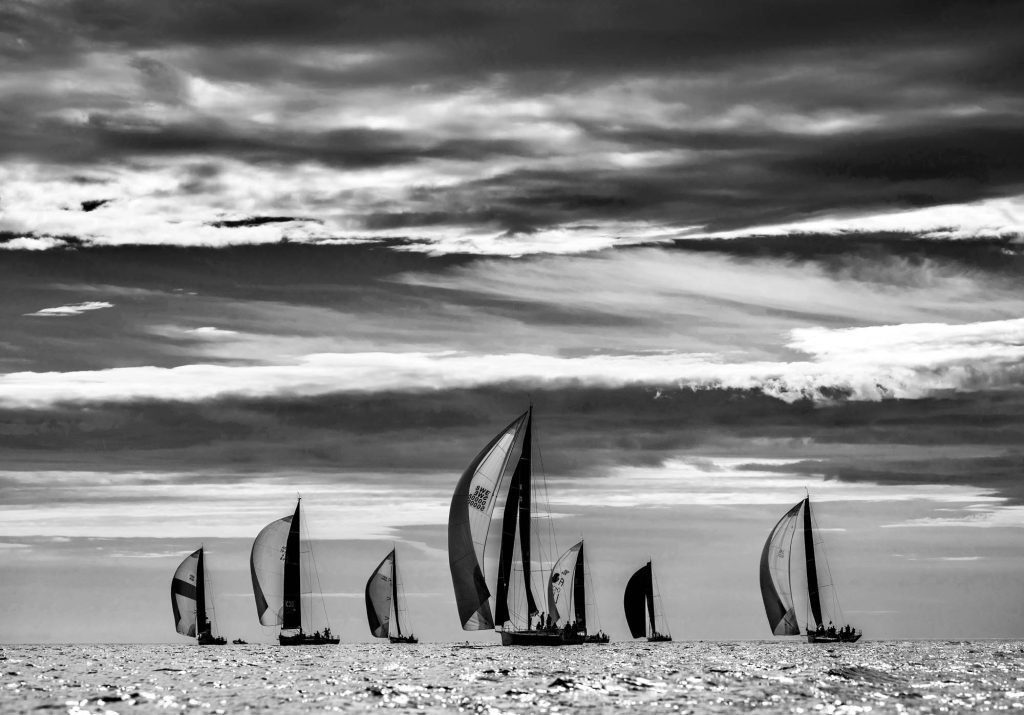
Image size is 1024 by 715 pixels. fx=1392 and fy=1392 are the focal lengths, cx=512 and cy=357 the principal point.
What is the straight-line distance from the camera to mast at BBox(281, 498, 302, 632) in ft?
426

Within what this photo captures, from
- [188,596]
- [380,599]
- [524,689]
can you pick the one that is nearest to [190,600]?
[188,596]

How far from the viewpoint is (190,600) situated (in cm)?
14788

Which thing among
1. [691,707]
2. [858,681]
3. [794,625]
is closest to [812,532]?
[794,625]

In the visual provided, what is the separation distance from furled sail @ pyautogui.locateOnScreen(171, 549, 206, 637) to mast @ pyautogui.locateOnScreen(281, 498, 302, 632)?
54.5 ft

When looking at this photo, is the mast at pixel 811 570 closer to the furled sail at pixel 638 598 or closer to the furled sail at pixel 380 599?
the furled sail at pixel 638 598

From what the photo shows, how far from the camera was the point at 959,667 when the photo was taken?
87.1 metres

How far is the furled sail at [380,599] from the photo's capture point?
15112 cm

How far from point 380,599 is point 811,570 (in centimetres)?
4945

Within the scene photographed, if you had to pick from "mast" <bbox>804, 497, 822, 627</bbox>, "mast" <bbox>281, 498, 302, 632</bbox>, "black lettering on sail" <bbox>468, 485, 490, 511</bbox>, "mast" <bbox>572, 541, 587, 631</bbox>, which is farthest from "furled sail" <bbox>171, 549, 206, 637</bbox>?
"black lettering on sail" <bbox>468, 485, 490, 511</bbox>

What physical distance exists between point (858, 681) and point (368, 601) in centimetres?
9410

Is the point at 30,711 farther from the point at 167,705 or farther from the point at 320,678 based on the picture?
the point at 320,678

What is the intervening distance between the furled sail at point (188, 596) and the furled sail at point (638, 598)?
4514cm

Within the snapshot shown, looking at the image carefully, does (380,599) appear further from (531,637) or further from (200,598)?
(531,637)

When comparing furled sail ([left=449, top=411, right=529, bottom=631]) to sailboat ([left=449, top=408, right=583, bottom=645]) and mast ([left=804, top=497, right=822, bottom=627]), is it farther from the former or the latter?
mast ([left=804, top=497, right=822, bottom=627])
